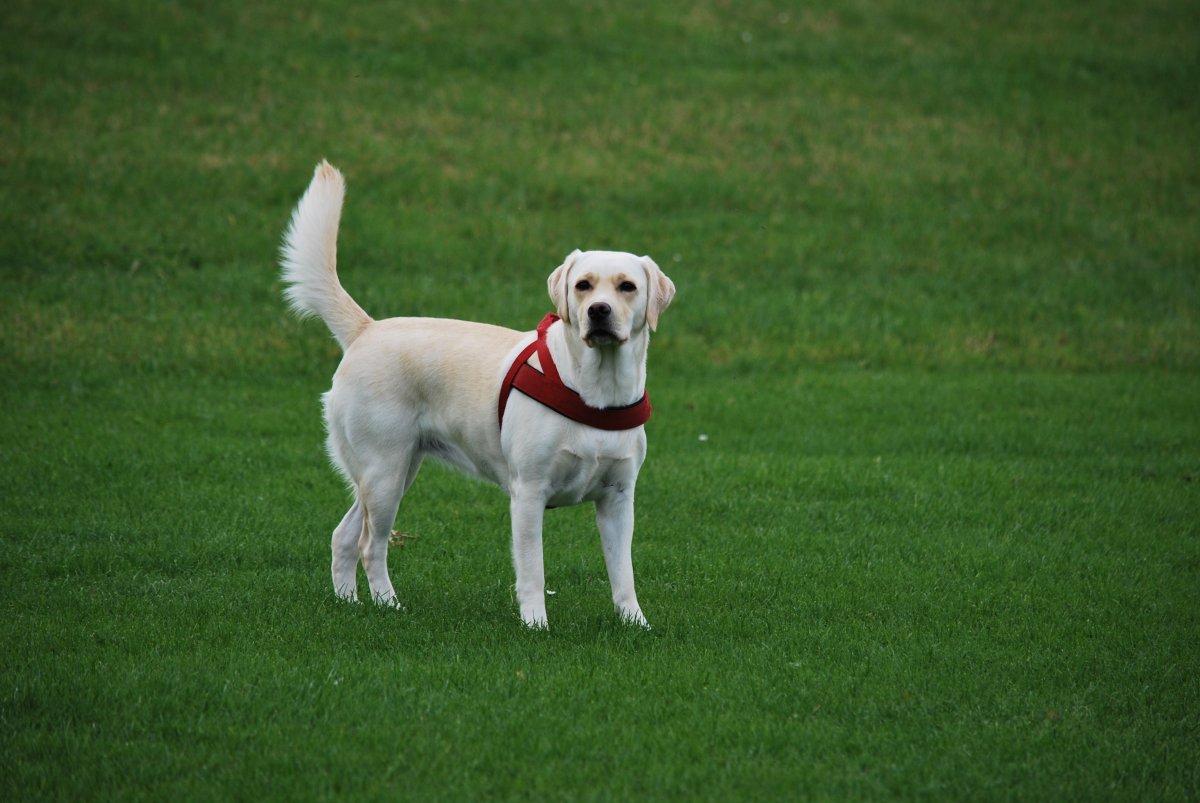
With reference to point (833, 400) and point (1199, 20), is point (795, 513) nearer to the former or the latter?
point (833, 400)

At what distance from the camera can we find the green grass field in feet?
17.9

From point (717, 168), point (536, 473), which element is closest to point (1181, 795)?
point (536, 473)

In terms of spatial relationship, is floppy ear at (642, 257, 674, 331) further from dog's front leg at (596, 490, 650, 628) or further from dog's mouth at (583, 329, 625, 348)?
dog's front leg at (596, 490, 650, 628)

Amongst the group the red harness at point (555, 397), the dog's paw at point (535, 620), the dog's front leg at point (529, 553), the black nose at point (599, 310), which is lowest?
the dog's paw at point (535, 620)

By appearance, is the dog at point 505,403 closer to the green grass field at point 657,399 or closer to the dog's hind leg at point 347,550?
the dog's hind leg at point 347,550

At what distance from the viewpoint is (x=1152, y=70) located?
2364 centimetres

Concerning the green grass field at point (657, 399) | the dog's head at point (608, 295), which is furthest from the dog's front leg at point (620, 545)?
the dog's head at point (608, 295)

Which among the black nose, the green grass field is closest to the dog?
the black nose

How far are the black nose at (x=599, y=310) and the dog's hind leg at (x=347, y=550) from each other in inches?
79.4

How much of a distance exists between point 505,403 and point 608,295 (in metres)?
0.86

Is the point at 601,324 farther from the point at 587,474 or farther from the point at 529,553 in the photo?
the point at 529,553

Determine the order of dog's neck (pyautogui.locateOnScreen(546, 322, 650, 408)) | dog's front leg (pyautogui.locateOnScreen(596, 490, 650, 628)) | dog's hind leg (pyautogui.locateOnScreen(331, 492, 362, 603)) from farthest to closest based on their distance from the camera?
dog's hind leg (pyautogui.locateOnScreen(331, 492, 362, 603)) < dog's front leg (pyautogui.locateOnScreen(596, 490, 650, 628)) < dog's neck (pyautogui.locateOnScreen(546, 322, 650, 408))

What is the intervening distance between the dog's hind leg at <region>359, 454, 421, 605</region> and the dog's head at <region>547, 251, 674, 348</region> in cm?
144

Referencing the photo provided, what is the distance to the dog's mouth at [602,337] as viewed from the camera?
6.24 metres
